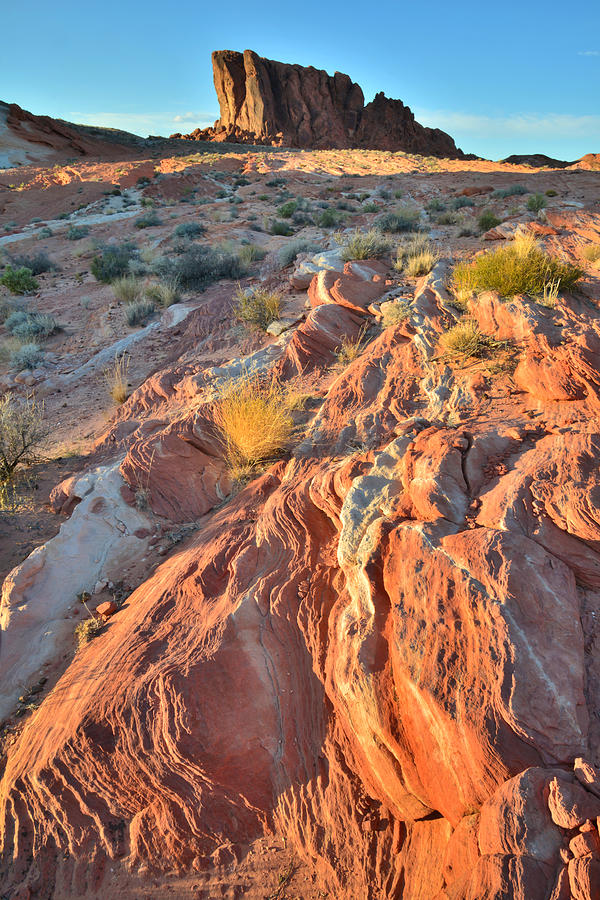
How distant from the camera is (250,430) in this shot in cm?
445

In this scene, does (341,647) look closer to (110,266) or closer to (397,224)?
(397,224)

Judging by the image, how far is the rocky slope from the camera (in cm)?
5688

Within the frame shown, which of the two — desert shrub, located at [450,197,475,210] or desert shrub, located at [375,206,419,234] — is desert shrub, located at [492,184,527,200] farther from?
desert shrub, located at [375,206,419,234]

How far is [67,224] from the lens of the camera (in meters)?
20.2

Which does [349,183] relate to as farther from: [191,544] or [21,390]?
[191,544]

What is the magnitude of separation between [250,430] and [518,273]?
3.36 meters

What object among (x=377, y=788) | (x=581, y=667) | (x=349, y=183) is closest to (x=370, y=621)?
(x=377, y=788)

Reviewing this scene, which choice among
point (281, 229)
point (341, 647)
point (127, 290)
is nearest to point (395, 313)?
point (341, 647)

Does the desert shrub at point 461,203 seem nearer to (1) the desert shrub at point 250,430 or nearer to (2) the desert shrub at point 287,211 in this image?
(2) the desert shrub at point 287,211

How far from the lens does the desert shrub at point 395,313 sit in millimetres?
5680

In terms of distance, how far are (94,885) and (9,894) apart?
446 mm

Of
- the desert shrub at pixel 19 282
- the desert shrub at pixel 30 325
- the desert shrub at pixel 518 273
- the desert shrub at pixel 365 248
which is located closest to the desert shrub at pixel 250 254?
the desert shrub at pixel 365 248

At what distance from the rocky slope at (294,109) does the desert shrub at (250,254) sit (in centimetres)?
5307

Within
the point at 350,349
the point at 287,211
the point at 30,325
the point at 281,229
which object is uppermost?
the point at 287,211
